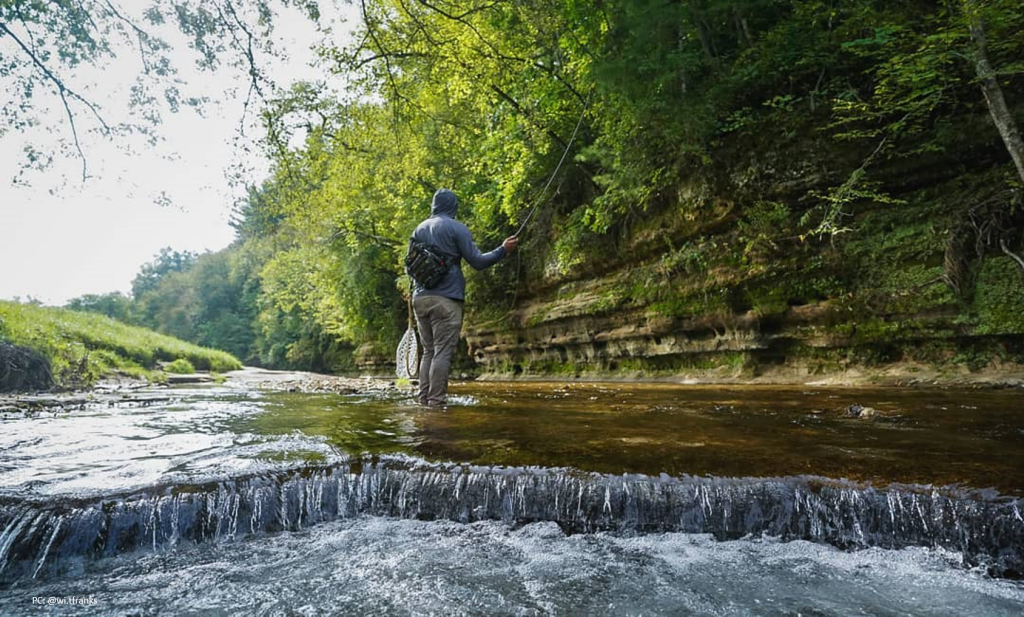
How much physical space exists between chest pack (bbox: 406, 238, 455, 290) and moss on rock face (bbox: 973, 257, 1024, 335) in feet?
23.3

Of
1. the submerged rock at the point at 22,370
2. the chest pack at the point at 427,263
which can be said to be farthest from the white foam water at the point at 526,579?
the submerged rock at the point at 22,370

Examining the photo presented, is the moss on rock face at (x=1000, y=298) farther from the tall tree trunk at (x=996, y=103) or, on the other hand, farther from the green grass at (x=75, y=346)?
the green grass at (x=75, y=346)

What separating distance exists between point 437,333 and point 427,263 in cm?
86

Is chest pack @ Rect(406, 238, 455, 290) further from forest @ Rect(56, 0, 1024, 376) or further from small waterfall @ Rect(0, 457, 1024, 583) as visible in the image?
small waterfall @ Rect(0, 457, 1024, 583)

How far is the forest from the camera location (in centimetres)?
677

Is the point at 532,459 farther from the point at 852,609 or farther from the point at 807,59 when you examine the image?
the point at 807,59

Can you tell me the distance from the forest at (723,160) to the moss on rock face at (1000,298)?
0.08 ft

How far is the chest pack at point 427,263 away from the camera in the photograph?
5.73 metres

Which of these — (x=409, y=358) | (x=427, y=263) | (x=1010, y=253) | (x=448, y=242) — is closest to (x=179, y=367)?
(x=409, y=358)

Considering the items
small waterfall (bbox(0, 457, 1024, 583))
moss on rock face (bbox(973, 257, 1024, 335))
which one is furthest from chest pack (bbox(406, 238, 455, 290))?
moss on rock face (bbox(973, 257, 1024, 335))

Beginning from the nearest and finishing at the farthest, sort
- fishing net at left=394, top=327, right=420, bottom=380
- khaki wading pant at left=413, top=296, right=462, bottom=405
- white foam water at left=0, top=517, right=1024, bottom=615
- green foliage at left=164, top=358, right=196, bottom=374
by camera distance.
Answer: white foam water at left=0, top=517, right=1024, bottom=615, khaki wading pant at left=413, top=296, right=462, bottom=405, fishing net at left=394, top=327, right=420, bottom=380, green foliage at left=164, top=358, right=196, bottom=374

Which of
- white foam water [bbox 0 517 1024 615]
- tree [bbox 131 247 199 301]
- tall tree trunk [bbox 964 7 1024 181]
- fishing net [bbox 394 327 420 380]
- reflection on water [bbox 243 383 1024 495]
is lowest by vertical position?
white foam water [bbox 0 517 1024 615]

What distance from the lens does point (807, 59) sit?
8617mm

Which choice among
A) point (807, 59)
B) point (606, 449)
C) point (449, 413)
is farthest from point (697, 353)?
point (606, 449)
